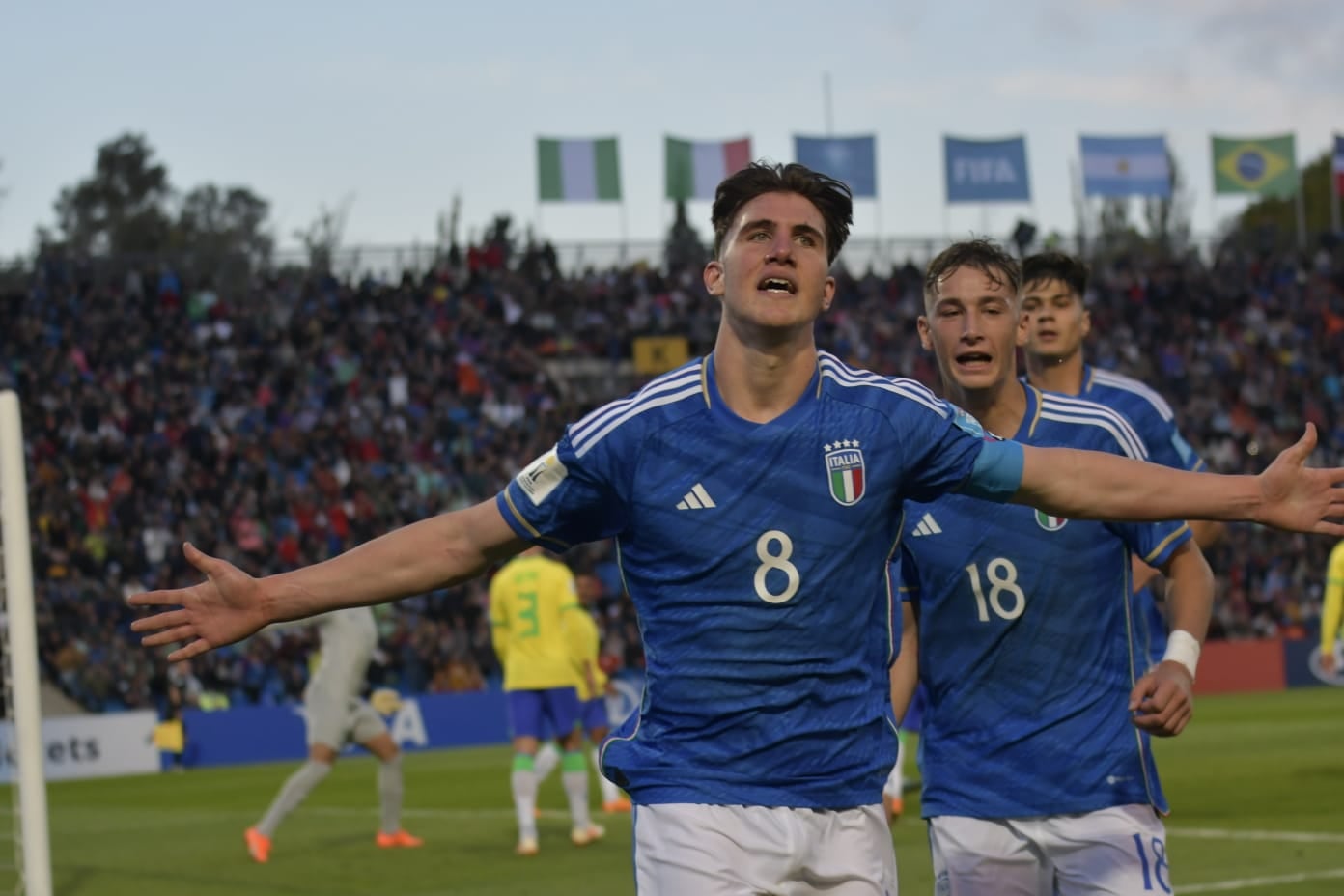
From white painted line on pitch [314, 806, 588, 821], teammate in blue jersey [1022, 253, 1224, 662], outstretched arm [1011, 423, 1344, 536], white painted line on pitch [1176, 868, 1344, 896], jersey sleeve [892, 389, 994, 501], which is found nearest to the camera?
outstretched arm [1011, 423, 1344, 536]

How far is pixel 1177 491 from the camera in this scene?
171 inches

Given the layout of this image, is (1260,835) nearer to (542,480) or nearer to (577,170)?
(542,480)

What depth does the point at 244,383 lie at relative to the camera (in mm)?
33812

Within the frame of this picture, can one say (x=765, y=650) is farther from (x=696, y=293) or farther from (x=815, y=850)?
(x=696, y=293)

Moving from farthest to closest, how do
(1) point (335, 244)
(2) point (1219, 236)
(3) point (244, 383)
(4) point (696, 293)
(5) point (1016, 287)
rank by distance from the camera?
(1) point (335, 244), (2) point (1219, 236), (4) point (696, 293), (3) point (244, 383), (5) point (1016, 287)

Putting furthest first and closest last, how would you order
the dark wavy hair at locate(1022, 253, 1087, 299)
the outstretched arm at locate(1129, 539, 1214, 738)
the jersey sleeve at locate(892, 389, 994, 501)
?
the dark wavy hair at locate(1022, 253, 1087, 299) → the outstretched arm at locate(1129, 539, 1214, 738) → the jersey sleeve at locate(892, 389, 994, 501)

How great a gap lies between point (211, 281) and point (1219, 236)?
22026mm

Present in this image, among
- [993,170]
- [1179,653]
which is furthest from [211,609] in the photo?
[993,170]

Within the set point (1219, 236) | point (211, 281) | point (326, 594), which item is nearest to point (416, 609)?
point (211, 281)

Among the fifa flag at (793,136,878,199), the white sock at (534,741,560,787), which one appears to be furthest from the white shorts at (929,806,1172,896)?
the fifa flag at (793,136,878,199)

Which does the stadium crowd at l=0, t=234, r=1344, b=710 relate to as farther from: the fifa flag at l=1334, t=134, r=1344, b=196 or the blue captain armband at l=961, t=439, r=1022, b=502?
the blue captain armband at l=961, t=439, r=1022, b=502

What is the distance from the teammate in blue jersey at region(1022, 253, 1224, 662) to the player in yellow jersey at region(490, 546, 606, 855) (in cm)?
784

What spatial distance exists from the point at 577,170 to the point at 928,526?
37.1 meters

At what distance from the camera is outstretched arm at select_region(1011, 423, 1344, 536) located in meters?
4.27
